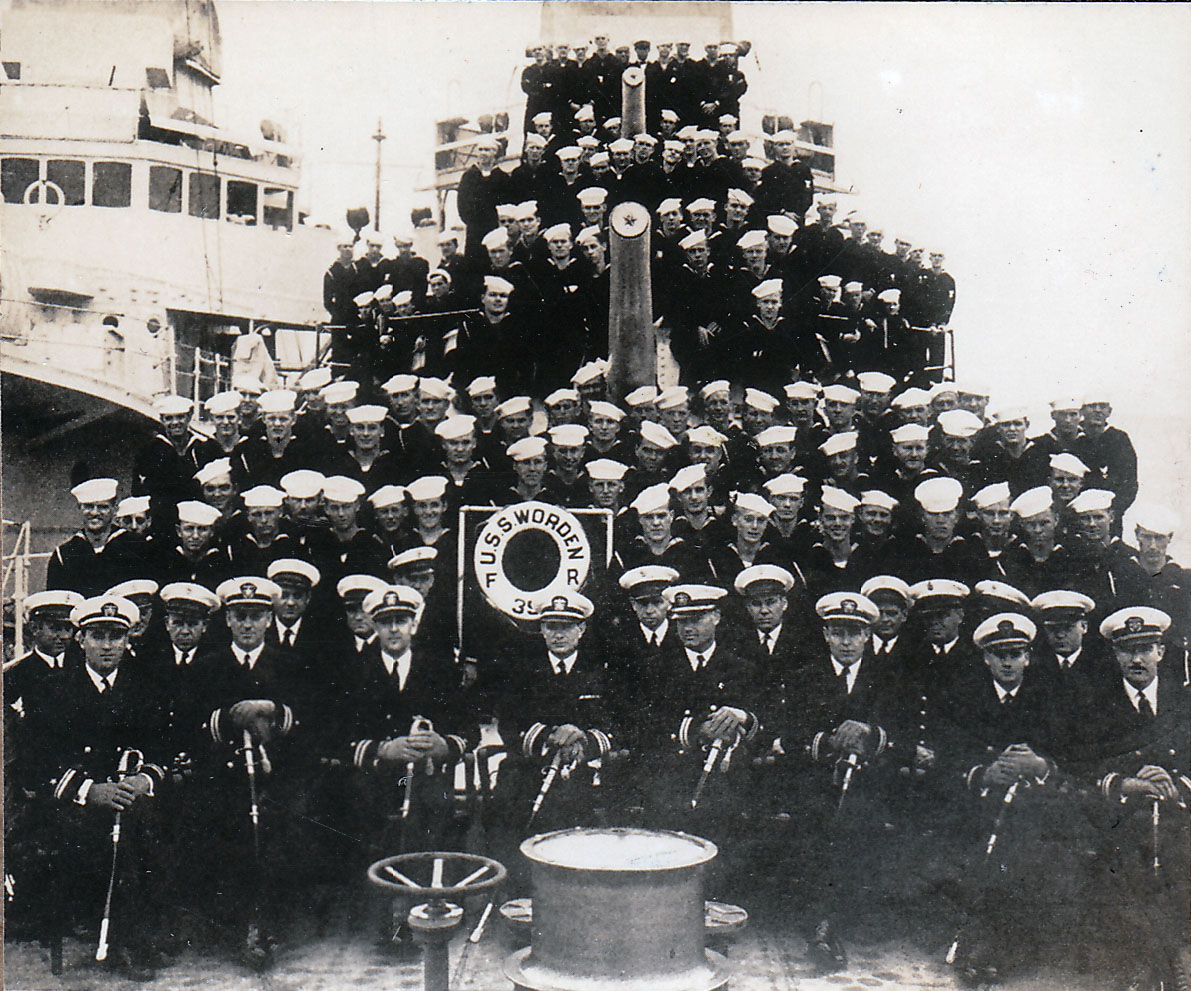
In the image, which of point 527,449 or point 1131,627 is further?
point 527,449

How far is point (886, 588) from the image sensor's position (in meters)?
4.83

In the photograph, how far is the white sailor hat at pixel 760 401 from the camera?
5.50 m

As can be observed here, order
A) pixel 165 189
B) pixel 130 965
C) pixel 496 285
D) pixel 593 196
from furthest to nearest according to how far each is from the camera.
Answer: pixel 165 189
pixel 593 196
pixel 496 285
pixel 130 965

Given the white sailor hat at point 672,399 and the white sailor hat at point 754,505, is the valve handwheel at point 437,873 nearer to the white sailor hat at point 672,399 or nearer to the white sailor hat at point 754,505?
the white sailor hat at point 754,505

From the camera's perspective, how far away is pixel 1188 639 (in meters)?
4.95

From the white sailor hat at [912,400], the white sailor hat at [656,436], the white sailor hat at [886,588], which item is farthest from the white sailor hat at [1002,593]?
the white sailor hat at [656,436]

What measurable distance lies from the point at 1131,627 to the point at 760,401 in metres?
2.08

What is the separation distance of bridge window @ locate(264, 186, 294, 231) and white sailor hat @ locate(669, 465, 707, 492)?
10.7 ft

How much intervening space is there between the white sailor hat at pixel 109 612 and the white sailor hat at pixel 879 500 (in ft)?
11.4

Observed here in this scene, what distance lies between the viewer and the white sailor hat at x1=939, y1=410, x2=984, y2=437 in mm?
5242

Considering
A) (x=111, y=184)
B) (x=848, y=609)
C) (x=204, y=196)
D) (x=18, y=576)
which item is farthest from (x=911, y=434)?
(x=111, y=184)

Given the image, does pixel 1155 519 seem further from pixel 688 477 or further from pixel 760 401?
pixel 688 477

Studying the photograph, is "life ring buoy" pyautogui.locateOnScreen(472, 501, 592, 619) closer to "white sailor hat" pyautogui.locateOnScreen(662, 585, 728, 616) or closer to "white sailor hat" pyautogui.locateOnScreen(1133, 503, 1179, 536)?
"white sailor hat" pyautogui.locateOnScreen(662, 585, 728, 616)

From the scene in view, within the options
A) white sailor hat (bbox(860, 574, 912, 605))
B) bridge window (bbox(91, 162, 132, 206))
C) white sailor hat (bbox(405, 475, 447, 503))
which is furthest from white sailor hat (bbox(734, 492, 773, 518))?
bridge window (bbox(91, 162, 132, 206))
